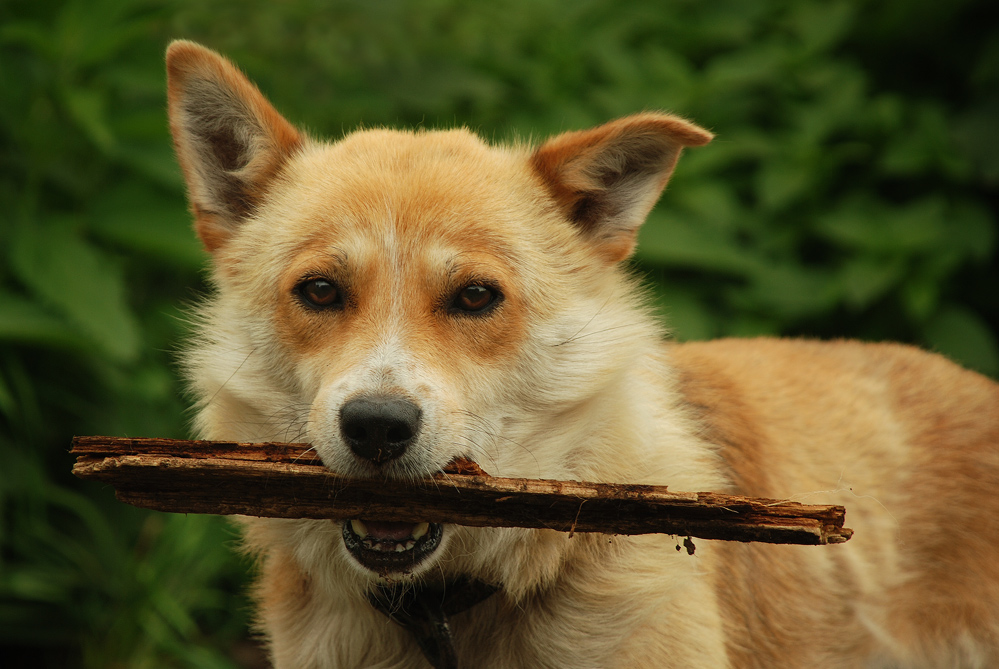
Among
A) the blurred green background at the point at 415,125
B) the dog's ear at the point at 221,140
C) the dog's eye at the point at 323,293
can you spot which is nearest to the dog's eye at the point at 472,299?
the dog's eye at the point at 323,293

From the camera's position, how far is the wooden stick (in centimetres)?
252

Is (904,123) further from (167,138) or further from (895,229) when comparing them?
(167,138)

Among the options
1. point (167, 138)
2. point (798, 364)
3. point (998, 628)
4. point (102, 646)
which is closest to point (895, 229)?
point (798, 364)

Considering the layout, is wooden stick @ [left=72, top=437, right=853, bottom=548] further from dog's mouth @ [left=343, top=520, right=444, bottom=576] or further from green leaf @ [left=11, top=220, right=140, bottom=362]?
green leaf @ [left=11, top=220, right=140, bottom=362]

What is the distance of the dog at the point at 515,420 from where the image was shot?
296 centimetres

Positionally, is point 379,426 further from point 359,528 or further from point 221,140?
point 221,140

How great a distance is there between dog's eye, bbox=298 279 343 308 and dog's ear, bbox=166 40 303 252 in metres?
0.64

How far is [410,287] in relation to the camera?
301cm

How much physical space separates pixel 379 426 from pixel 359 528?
1.29 feet

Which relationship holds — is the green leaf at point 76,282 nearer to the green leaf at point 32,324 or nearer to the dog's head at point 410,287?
the green leaf at point 32,324


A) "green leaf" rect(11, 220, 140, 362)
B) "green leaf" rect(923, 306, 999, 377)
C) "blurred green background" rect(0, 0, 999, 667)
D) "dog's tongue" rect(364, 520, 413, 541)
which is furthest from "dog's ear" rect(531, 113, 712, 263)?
"green leaf" rect(923, 306, 999, 377)

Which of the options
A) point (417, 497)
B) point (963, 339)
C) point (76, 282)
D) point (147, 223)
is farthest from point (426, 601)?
point (963, 339)

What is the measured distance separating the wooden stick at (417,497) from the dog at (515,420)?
9cm

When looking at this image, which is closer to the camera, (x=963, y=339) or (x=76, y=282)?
(x=76, y=282)
